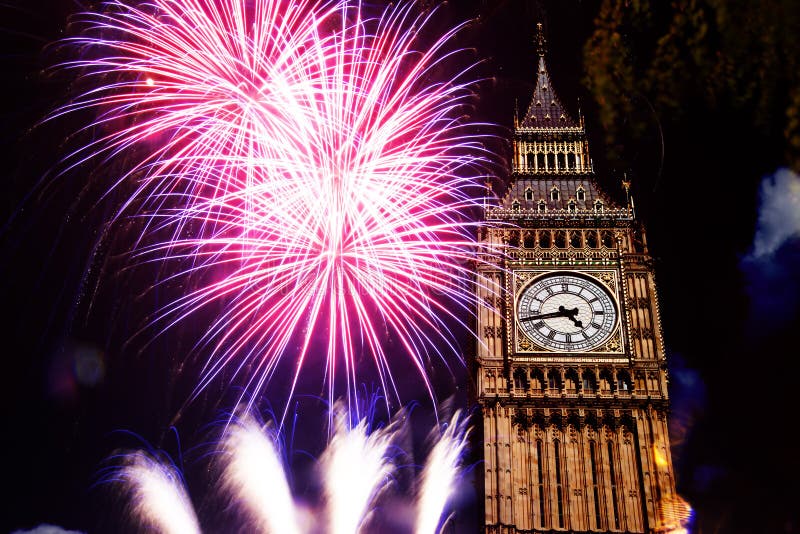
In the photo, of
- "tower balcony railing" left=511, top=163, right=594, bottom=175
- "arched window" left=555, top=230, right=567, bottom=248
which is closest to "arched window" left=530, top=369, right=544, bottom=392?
"arched window" left=555, top=230, right=567, bottom=248

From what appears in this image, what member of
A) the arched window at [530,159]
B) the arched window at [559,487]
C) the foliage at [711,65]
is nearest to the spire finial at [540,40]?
the arched window at [530,159]

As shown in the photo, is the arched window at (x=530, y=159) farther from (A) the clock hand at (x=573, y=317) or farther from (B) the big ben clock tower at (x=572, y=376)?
(A) the clock hand at (x=573, y=317)

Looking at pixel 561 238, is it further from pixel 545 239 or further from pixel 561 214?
pixel 561 214

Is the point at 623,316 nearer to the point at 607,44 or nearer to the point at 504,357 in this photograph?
the point at 504,357

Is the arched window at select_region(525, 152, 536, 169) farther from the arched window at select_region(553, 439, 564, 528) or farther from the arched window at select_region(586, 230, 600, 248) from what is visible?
the arched window at select_region(553, 439, 564, 528)

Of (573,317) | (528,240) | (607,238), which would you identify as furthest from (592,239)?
(573,317)
